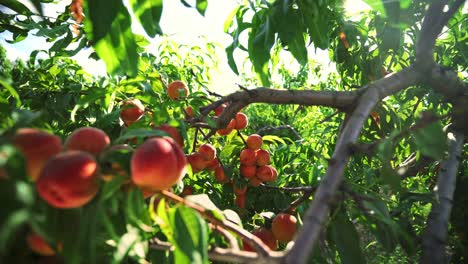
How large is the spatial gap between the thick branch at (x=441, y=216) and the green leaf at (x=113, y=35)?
72cm

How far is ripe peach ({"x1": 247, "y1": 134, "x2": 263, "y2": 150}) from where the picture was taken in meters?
1.61

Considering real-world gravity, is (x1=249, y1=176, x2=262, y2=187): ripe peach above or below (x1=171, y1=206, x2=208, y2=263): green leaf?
above

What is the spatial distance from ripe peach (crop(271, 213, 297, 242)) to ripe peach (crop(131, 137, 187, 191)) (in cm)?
52

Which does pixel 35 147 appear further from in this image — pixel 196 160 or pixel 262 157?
pixel 262 157

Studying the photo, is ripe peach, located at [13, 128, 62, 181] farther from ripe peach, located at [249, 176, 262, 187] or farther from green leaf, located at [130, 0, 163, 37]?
ripe peach, located at [249, 176, 262, 187]

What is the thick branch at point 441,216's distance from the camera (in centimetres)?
76

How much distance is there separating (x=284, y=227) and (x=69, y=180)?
731mm

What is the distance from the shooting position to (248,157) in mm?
1624

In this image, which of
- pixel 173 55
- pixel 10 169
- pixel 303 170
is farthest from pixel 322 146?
pixel 10 169

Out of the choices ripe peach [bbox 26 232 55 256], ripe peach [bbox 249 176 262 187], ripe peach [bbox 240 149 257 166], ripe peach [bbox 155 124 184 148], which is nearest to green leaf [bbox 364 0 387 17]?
ripe peach [bbox 155 124 184 148]

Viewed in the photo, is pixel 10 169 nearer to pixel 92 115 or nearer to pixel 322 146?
pixel 92 115

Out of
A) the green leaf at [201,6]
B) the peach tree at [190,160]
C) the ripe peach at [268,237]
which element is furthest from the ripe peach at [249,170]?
the green leaf at [201,6]

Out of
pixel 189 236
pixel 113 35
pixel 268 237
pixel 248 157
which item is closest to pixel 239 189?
pixel 248 157

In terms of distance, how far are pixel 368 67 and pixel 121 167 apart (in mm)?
1633
